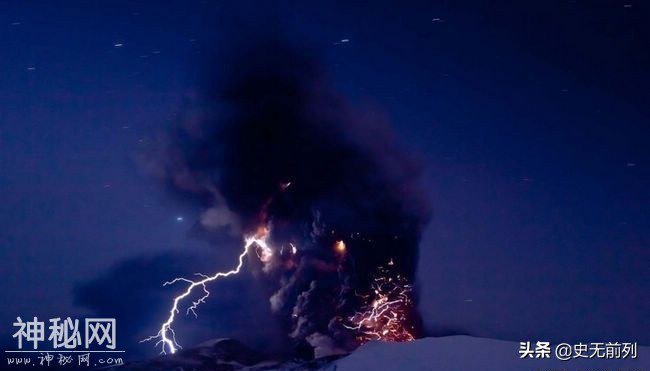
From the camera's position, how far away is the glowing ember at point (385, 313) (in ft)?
47.9

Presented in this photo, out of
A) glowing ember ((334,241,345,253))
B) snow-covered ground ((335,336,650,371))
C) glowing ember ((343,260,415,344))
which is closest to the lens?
snow-covered ground ((335,336,650,371))

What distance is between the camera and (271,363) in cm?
A: 1437

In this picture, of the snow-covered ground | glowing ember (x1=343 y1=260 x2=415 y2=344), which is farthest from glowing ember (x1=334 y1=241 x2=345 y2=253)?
the snow-covered ground

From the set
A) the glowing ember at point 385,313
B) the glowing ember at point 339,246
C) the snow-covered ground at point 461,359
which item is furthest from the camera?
the glowing ember at point 339,246

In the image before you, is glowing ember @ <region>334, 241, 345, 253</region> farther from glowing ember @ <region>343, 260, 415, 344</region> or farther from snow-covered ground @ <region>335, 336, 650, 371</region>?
snow-covered ground @ <region>335, 336, 650, 371</region>

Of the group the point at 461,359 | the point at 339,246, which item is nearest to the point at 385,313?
the point at 339,246

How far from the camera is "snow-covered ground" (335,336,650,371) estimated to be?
24.9 ft

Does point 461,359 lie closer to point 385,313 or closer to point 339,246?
point 385,313

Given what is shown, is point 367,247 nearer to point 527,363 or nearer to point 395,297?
point 395,297

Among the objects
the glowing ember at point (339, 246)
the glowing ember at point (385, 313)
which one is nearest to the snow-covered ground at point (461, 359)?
the glowing ember at point (385, 313)

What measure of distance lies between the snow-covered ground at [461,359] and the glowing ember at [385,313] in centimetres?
307

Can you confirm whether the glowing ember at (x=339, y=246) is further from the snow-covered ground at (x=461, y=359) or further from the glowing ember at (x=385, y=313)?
the snow-covered ground at (x=461, y=359)

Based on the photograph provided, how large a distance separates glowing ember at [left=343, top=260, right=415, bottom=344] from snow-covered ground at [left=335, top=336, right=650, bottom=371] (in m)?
3.07

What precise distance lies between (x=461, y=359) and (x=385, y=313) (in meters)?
5.53
